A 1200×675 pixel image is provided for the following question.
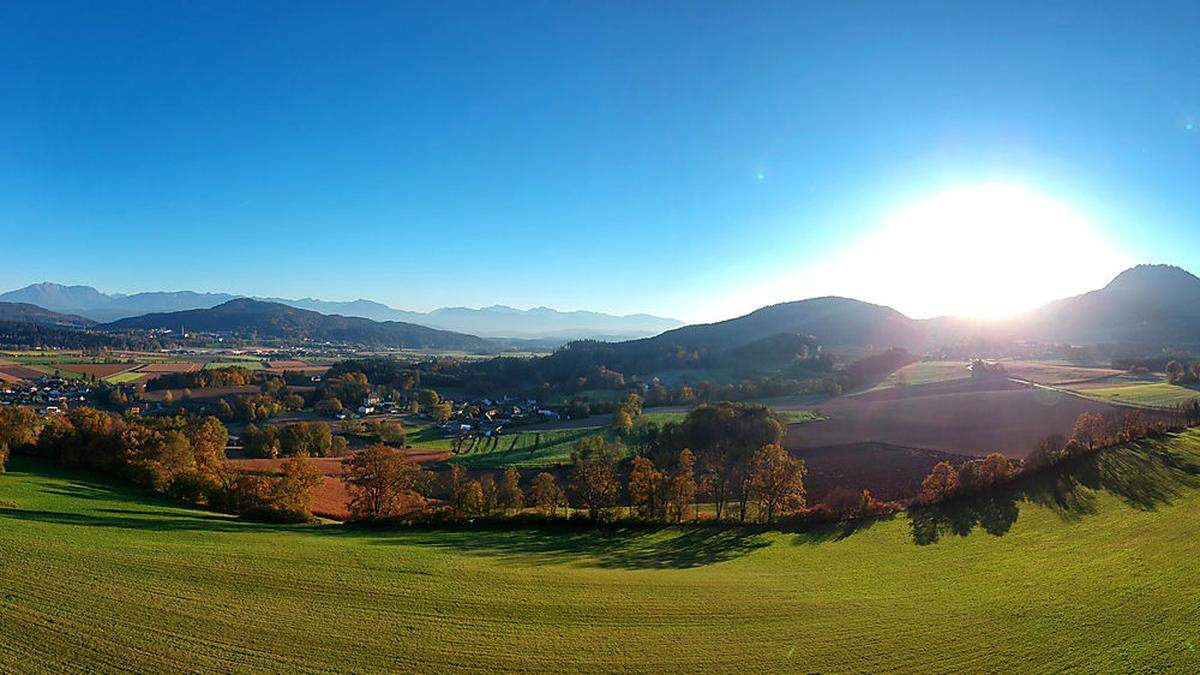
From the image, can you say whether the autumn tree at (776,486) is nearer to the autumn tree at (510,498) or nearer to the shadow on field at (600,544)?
the shadow on field at (600,544)

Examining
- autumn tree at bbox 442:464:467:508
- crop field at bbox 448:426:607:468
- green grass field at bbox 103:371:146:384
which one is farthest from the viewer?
green grass field at bbox 103:371:146:384

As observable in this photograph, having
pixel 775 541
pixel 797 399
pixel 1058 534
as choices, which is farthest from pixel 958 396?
pixel 775 541

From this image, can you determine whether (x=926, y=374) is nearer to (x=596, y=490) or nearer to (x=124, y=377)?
(x=596, y=490)

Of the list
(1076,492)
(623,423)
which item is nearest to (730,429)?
(623,423)

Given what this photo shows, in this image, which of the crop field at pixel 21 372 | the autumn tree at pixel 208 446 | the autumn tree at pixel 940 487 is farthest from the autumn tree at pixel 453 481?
the crop field at pixel 21 372

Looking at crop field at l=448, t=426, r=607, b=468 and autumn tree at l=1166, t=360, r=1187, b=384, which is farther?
autumn tree at l=1166, t=360, r=1187, b=384

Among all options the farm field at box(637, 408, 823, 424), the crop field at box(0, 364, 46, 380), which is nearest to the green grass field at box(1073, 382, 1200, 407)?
the farm field at box(637, 408, 823, 424)

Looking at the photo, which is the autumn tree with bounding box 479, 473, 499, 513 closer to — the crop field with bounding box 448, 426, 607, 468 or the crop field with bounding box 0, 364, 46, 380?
the crop field with bounding box 448, 426, 607, 468
